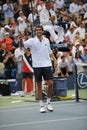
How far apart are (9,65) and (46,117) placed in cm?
675

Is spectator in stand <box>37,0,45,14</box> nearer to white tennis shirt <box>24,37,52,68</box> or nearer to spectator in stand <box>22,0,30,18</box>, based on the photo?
spectator in stand <box>22,0,30,18</box>

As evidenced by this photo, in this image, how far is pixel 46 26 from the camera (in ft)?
66.0

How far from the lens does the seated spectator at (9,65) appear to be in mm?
17266

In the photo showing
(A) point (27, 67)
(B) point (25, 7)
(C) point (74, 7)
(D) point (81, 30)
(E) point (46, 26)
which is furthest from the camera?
(C) point (74, 7)

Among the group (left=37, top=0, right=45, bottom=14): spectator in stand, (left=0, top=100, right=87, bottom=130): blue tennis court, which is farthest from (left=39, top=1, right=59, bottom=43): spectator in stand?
(left=0, top=100, right=87, bottom=130): blue tennis court

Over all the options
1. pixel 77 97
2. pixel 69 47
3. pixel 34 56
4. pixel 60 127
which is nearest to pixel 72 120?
pixel 60 127

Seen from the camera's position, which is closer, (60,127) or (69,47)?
(60,127)

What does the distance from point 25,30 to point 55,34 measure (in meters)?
1.12

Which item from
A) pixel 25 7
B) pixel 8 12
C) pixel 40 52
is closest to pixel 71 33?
pixel 25 7

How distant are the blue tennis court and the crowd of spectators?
15.1 feet

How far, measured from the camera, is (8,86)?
53.5ft

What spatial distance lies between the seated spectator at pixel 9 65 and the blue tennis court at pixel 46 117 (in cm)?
428

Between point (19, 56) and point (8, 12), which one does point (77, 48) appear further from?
point (8, 12)

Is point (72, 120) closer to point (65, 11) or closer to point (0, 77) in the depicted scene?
point (0, 77)
